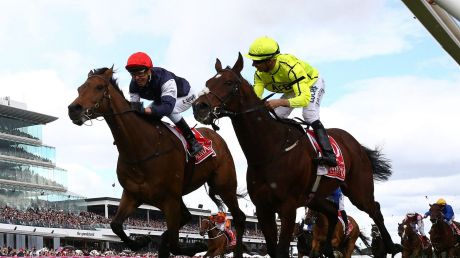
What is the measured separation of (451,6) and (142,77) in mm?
6362

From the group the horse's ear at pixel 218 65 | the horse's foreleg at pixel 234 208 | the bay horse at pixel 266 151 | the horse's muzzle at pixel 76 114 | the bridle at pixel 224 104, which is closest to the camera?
the bridle at pixel 224 104

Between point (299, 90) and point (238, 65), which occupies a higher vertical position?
point (238, 65)

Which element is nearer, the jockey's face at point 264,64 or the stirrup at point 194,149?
the jockey's face at point 264,64

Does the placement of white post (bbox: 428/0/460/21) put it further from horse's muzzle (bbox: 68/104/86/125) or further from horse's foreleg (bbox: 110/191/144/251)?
horse's foreleg (bbox: 110/191/144/251)

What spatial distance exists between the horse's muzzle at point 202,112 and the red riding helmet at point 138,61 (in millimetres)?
1814

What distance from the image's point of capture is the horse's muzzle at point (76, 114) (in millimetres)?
6902

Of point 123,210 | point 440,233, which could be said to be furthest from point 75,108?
point 440,233

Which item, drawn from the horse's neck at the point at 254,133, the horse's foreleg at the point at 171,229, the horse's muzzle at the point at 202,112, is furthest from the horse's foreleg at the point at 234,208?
the horse's muzzle at the point at 202,112

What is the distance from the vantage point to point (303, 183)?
688cm

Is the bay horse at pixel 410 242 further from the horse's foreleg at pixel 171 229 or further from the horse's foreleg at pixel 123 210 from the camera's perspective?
the horse's foreleg at pixel 123 210

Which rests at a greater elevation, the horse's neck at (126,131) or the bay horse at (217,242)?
the horse's neck at (126,131)

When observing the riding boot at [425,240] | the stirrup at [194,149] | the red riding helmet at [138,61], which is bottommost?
the riding boot at [425,240]

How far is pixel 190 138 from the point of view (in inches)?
323

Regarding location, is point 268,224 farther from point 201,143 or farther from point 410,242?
point 410,242
